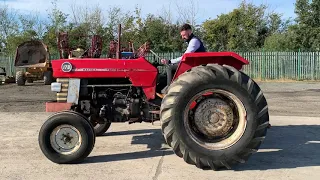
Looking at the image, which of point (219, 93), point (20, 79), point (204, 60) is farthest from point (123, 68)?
point (20, 79)

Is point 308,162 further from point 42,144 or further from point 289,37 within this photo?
point 289,37

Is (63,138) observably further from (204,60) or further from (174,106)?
(204,60)

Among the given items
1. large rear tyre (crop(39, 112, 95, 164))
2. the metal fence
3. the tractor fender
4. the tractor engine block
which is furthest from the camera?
the metal fence

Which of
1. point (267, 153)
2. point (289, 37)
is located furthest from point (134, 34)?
point (267, 153)

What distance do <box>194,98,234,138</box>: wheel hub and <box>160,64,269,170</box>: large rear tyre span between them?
13cm

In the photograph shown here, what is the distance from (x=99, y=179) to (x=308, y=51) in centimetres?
2332

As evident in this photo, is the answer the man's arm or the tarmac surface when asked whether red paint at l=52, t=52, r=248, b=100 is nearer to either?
the man's arm

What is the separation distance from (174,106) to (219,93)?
2.34 ft

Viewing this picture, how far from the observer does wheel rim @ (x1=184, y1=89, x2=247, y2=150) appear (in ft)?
18.6

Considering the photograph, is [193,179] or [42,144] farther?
[42,144]

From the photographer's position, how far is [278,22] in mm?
39594

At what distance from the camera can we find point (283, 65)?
25.5 metres

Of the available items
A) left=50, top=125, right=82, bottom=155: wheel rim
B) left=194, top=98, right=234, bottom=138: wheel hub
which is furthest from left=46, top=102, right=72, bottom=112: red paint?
left=194, top=98, right=234, bottom=138: wheel hub

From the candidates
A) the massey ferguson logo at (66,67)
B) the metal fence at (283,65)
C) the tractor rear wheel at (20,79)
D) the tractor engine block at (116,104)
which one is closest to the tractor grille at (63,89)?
the massey ferguson logo at (66,67)
